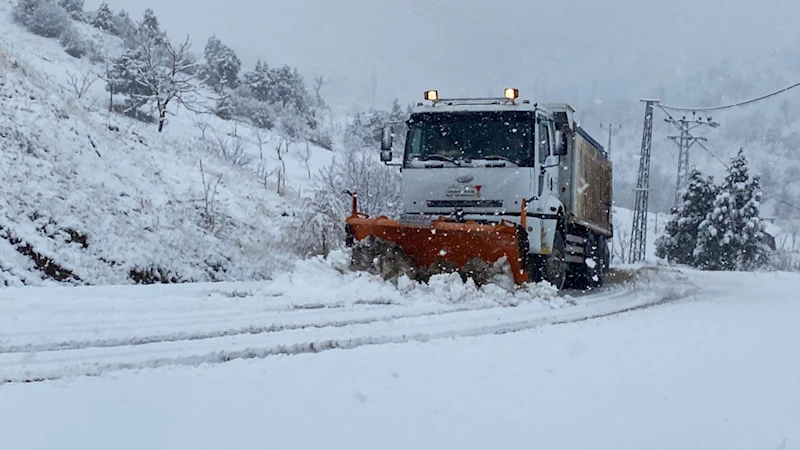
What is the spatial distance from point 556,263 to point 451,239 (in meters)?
2.69

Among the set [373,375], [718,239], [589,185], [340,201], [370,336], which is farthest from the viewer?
[718,239]

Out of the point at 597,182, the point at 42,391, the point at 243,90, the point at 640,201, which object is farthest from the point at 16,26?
the point at 42,391

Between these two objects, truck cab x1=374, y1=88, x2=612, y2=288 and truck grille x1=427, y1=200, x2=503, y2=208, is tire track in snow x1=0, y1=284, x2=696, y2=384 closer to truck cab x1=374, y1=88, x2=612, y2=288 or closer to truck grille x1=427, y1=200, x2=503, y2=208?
truck cab x1=374, y1=88, x2=612, y2=288

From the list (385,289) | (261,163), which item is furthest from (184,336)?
(261,163)

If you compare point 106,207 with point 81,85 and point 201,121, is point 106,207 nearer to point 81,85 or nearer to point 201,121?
point 81,85

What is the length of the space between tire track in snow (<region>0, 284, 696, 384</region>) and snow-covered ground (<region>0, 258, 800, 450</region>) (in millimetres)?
22

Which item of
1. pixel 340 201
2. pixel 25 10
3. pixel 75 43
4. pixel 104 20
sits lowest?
pixel 340 201

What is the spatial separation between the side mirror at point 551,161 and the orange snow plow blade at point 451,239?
1.79 m

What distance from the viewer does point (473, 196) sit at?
36.2ft

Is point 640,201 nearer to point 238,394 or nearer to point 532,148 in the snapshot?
point 532,148

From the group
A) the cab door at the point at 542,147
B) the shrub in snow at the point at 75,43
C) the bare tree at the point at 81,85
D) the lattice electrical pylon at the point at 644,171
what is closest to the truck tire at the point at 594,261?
the cab door at the point at 542,147

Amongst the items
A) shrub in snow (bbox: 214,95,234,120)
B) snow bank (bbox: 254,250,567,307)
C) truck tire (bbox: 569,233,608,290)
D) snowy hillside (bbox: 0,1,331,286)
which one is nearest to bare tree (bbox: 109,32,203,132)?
shrub in snow (bbox: 214,95,234,120)

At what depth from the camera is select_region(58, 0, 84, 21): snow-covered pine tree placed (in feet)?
163

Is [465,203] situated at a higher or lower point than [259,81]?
lower
